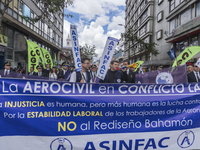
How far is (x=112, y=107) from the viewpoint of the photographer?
269 cm

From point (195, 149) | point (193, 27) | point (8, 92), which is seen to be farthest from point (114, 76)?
point (193, 27)

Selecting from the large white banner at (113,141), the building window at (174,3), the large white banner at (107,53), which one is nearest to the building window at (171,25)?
the building window at (174,3)

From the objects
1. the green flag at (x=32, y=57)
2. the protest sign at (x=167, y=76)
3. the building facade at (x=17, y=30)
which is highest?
the building facade at (x=17, y=30)

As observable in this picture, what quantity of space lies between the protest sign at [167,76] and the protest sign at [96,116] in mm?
1271

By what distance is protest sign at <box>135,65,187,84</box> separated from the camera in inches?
162

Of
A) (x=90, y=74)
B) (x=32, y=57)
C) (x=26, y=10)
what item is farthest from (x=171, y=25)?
(x=90, y=74)

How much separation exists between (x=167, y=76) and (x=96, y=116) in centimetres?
312

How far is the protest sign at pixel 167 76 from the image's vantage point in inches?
162

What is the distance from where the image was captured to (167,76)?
4.90 metres

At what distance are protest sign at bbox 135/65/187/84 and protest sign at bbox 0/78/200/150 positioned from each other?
1271mm

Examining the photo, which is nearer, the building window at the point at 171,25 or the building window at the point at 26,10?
the building window at the point at 26,10

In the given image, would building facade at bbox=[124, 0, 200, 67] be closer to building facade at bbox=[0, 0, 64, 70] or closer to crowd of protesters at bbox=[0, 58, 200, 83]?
crowd of protesters at bbox=[0, 58, 200, 83]

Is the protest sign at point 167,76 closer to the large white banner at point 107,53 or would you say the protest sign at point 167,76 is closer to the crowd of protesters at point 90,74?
the crowd of protesters at point 90,74

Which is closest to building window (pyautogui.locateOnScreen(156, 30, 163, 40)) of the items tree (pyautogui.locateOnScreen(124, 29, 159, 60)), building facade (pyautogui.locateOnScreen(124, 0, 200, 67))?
building facade (pyautogui.locateOnScreen(124, 0, 200, 67))
